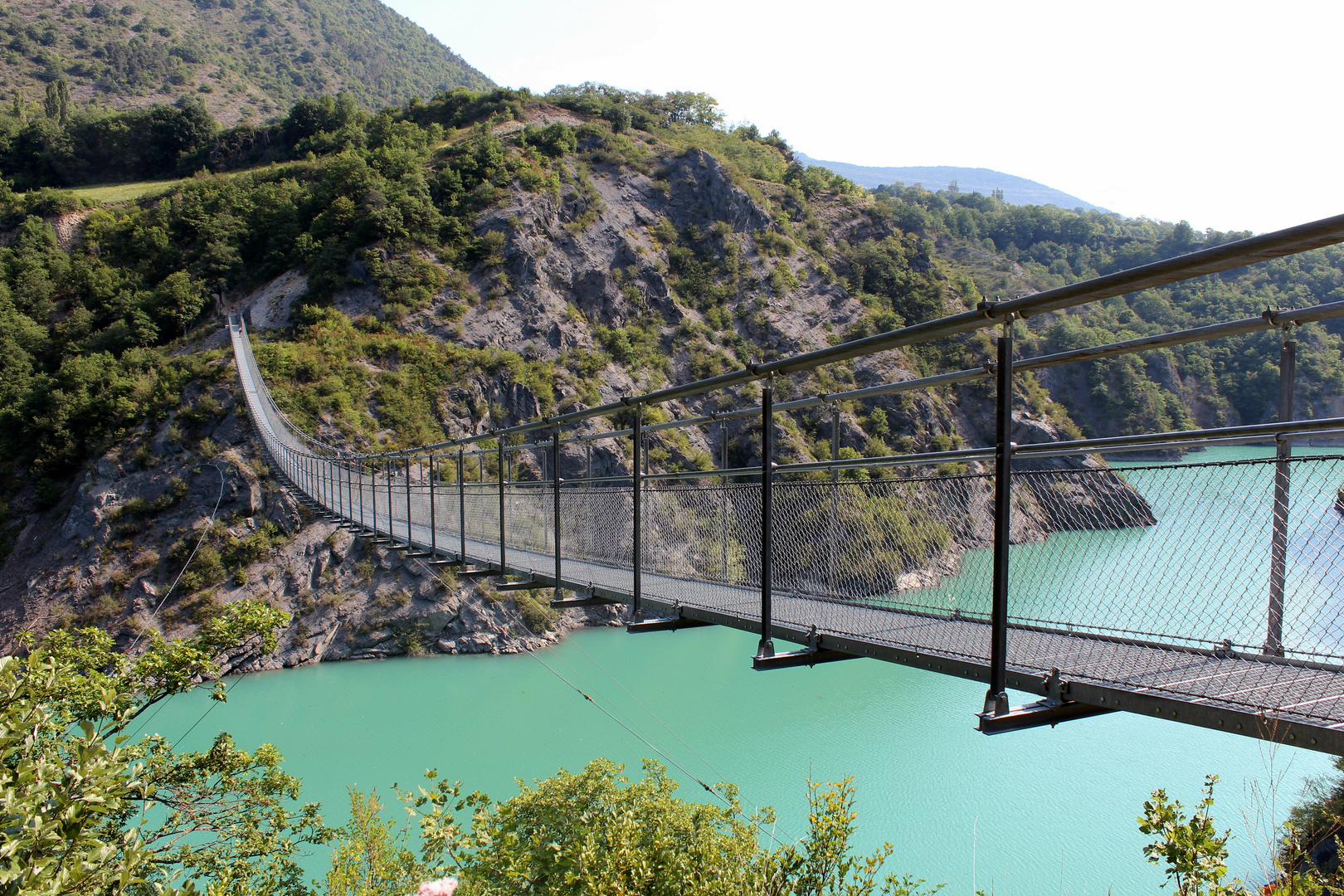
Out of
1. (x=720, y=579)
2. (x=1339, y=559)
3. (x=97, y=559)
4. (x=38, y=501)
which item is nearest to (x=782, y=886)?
(x=720, y=579)

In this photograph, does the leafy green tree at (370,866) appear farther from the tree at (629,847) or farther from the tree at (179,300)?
the tree at (179,300)

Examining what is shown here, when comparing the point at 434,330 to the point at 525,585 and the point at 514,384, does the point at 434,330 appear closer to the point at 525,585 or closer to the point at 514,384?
the point at 514,384

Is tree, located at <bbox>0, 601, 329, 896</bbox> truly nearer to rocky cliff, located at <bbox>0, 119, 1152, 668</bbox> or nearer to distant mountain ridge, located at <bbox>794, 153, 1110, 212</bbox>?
rocky cliff, located at <bbox>0, 119, 1152, 668</bbox>

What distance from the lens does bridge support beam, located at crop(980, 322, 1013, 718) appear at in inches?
60.6

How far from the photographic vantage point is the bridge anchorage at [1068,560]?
1.51m

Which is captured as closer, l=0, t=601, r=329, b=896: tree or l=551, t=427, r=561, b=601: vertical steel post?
l=0, t=601, r=329, b=896: tree

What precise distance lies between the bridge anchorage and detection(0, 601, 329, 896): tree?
175 cm

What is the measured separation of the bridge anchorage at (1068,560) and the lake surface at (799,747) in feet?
32.1

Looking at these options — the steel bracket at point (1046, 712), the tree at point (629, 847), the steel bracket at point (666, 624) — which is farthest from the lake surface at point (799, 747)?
the steel bracket at point (1046, 712)

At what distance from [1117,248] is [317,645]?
159 ft

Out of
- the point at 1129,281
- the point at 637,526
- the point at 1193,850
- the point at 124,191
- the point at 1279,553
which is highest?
the point at 124,191

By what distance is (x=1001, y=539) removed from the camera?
1577mm

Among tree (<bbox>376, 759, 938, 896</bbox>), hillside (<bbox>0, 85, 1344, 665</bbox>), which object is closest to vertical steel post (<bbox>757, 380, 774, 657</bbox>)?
tree (<bbox>376, 759, 938, 896</bbox>)

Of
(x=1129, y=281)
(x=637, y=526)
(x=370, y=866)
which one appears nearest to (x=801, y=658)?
(x=637, y=526)
